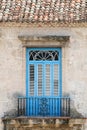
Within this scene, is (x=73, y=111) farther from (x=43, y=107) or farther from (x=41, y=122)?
(x=41, y=122)

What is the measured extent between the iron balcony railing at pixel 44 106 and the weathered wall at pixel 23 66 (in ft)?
0.74

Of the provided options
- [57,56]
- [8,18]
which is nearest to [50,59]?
[57,56]

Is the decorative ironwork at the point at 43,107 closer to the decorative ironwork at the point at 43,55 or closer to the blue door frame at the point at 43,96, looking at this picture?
the blue door frame at the point at 43,96

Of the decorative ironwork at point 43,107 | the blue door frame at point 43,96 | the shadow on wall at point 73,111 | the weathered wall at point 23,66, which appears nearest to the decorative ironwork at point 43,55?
the blue door frame at point 43,96

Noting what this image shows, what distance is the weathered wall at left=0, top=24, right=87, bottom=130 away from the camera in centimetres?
3141

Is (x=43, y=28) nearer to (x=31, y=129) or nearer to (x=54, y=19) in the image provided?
(x=54, y=19)

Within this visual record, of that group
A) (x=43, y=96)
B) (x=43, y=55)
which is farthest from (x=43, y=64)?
(x=43, y=96)

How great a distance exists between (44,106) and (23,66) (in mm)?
1666

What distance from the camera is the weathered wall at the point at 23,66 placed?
3141cm

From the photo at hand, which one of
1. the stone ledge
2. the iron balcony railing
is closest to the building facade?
the iron balcony railing

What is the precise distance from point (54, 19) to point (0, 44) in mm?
2204

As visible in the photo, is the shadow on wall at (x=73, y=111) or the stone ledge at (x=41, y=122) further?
the shadow on wall at (x=73, y=111)

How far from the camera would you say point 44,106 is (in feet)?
103

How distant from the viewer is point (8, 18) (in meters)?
31.3
